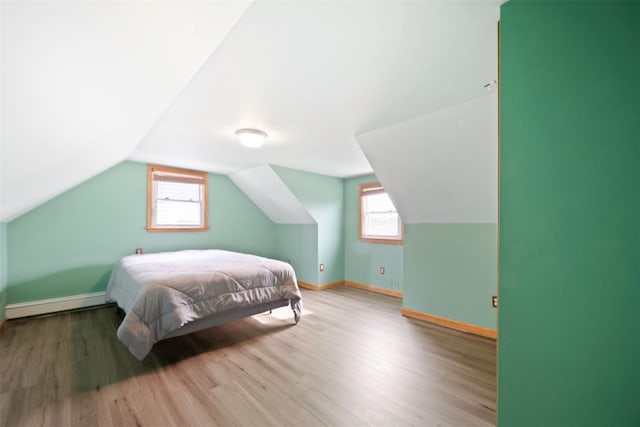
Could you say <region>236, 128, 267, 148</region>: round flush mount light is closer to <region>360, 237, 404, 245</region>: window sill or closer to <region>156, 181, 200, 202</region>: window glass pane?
<region>156, 181, 200, 202</region>: window glass pane

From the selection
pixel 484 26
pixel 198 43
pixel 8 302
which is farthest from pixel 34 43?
pixel 8 302

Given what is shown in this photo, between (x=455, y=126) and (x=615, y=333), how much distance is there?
179cm

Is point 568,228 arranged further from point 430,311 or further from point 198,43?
point 430,311

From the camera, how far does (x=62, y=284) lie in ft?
11.1

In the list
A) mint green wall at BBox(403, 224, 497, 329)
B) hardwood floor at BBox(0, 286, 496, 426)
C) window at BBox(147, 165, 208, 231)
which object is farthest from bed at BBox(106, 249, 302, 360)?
mint green wall at BBox(403, 224, 497, 329)

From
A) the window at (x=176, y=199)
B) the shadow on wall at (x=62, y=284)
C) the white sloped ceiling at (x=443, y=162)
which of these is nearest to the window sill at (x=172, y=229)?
the window at (x=176, y=199)

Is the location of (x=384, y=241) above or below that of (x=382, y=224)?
below

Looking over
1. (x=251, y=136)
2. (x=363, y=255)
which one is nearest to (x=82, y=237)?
(x=251, y=136)

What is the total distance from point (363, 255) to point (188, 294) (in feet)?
10.5

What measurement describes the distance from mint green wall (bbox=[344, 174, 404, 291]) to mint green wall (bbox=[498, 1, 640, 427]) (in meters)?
3.31

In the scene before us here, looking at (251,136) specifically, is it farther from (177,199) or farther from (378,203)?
(378,203)

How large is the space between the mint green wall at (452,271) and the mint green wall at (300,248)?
182 centimetres

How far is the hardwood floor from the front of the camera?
5.27 ft

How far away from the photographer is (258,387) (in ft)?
6.18
